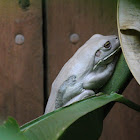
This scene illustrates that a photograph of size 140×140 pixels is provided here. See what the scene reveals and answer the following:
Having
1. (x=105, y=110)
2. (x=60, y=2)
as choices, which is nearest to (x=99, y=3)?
(x=60, y=2)

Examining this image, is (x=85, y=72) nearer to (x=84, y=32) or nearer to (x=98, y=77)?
(x=98, y=77)

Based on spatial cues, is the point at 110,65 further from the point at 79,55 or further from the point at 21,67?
the point at 21,67

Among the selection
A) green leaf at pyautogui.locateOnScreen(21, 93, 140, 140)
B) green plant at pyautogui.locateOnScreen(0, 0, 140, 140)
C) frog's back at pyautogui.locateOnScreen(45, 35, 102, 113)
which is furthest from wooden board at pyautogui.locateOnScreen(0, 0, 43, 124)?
green leaf at pyautogui.locateOnScreen(21, 93, 140, 140)

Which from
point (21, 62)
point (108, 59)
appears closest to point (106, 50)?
point (108, 59)

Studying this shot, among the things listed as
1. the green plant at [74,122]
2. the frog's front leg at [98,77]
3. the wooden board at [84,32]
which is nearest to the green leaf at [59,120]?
the green plant at [74,122]

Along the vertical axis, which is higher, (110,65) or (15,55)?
(110,65)

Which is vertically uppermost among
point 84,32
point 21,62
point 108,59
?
point 108,59

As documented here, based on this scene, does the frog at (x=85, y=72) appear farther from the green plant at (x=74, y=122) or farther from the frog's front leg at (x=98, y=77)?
the green plant at (x=74, y=122)
